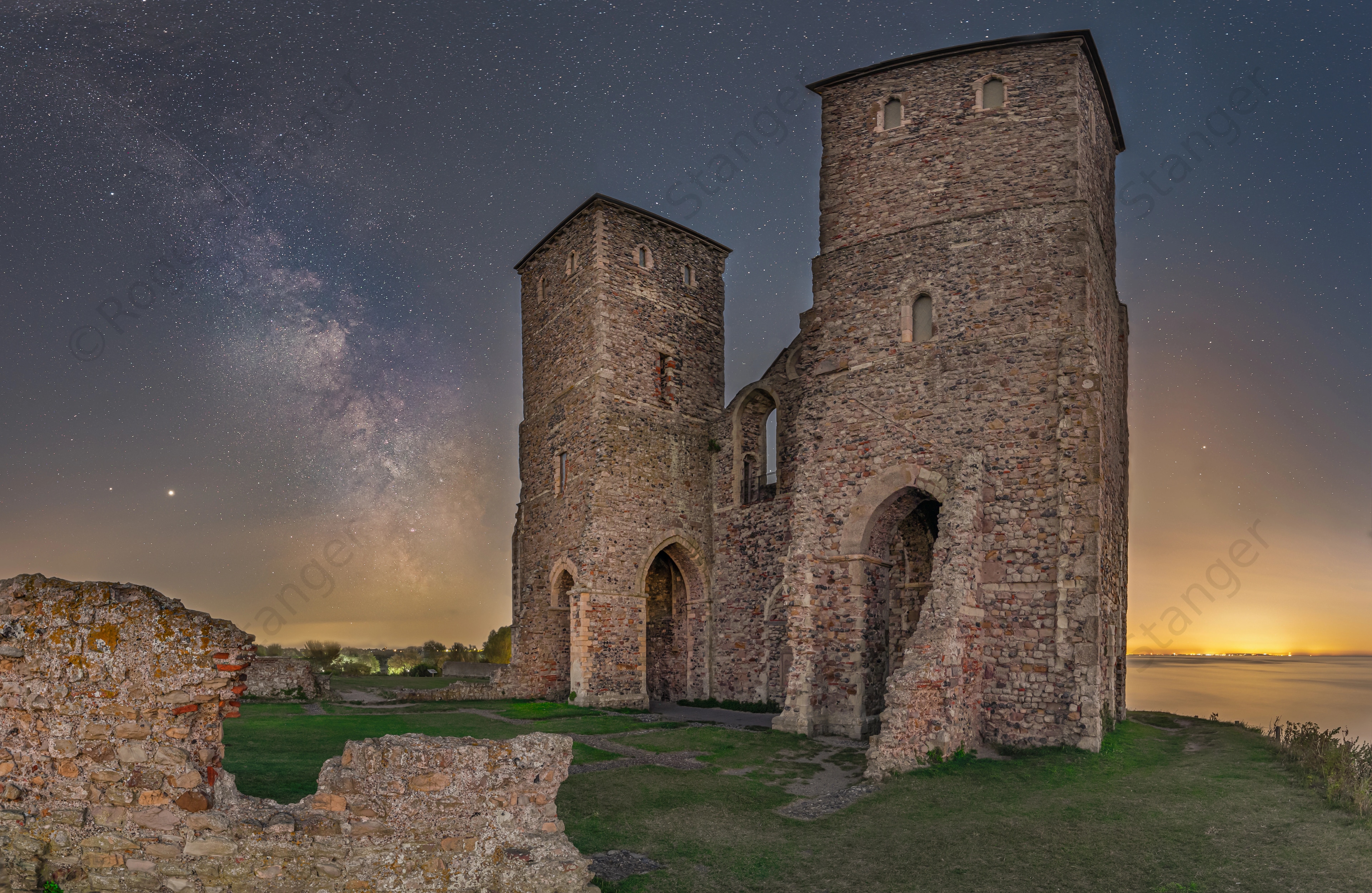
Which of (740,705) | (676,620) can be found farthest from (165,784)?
(676,620)

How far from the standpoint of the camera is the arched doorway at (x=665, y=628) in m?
24.1

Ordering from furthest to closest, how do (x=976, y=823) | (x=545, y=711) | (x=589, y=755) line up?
1. (x=545, y=711)
2. (x=589, y=755)
3. (x=976, y=823)

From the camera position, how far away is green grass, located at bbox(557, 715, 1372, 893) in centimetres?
702

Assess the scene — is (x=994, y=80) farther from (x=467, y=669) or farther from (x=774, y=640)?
(x=467, y=669)

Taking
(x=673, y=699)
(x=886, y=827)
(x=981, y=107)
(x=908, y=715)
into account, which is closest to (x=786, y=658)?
(x=673, y=699)

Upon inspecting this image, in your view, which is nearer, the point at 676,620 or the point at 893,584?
the point at 893,584

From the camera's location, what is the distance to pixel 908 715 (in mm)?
11344

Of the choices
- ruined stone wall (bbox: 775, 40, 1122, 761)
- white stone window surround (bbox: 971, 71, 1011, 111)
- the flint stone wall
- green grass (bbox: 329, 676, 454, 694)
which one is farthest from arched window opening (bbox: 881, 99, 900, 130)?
the flint stone wall

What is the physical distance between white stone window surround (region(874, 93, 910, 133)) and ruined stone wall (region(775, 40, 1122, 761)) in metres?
0.06

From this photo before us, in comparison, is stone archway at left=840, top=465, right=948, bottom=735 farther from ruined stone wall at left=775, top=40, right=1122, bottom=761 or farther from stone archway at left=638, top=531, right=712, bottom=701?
stone archway at left=638, top=531, right=712, bottom=701

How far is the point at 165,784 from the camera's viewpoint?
558cm

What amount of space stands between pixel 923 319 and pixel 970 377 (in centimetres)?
160

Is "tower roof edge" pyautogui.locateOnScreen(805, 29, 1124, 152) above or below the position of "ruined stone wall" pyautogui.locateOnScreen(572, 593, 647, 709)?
above

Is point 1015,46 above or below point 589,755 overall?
above
